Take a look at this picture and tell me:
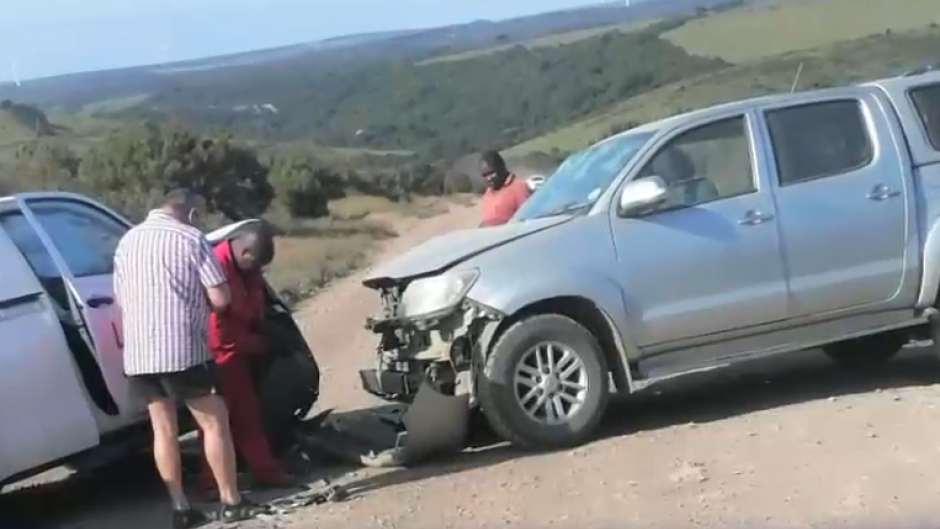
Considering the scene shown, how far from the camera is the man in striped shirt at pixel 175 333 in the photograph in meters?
7.59

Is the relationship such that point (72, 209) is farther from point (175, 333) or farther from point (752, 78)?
point (752, 78)

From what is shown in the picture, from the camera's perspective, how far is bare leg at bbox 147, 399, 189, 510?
306 inches

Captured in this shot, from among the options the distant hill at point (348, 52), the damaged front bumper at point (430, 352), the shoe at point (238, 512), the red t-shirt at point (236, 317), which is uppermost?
the distant hill at point (348, 52)

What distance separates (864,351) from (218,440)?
15.9 ft

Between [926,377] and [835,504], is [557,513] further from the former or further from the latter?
[926,377]

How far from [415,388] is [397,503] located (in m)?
1.04

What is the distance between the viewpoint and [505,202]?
10.8 m

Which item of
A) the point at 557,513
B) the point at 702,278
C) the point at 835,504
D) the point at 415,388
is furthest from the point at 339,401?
the point at 835,504

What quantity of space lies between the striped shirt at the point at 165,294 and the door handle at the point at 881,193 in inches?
Result: 156

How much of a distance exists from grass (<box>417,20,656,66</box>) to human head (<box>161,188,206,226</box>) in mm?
81242

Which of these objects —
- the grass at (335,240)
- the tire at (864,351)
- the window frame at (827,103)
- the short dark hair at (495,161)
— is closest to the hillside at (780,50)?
the grass at (335,240)

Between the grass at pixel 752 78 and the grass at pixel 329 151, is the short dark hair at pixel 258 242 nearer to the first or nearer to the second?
the grass at pixel 752 78

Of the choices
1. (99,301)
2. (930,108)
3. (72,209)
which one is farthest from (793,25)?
(99,301)

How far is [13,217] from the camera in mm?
8531
